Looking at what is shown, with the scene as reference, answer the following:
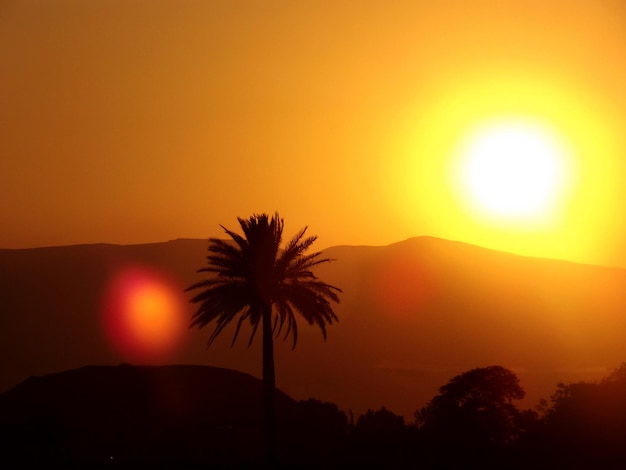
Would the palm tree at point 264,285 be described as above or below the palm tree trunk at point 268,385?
above

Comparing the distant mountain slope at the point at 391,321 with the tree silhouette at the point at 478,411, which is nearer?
the tree silhouette at the point at 478,411

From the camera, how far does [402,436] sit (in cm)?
3706

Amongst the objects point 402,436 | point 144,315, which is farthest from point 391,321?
point 402,436

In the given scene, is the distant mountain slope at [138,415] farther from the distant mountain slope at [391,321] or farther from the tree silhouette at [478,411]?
the distant mountain slope at [391,321]

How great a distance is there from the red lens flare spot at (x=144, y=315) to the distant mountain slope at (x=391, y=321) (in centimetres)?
192

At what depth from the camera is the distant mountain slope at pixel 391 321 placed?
375ft

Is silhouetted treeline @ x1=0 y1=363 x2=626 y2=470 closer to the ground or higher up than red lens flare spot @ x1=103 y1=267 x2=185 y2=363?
closer to the ground

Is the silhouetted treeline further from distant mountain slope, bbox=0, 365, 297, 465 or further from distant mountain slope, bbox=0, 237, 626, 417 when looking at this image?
distant mountain slope, bbox=0, 237, 626, 417

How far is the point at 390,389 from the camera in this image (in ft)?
343

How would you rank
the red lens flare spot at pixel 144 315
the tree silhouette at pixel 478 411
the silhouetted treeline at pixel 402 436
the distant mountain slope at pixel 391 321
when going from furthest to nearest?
1. the red lens flare spot at pixel 144 315
2. the distant mountain slope at pixel 391 321
3. the tree silhouette at pixel 478 411
4. the silhouetted treeline at pixel 402 436

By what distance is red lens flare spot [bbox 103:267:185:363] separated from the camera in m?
132

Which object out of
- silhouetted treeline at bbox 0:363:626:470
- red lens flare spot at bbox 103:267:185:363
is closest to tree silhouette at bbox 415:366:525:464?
silhouetted treeline at bbox 0:363:626:470

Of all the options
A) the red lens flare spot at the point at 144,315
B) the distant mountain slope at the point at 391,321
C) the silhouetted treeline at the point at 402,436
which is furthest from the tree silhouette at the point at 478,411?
the red lens flare spot at the point at 144,315

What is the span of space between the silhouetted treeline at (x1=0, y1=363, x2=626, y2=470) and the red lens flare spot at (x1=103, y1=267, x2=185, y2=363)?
267 feet
